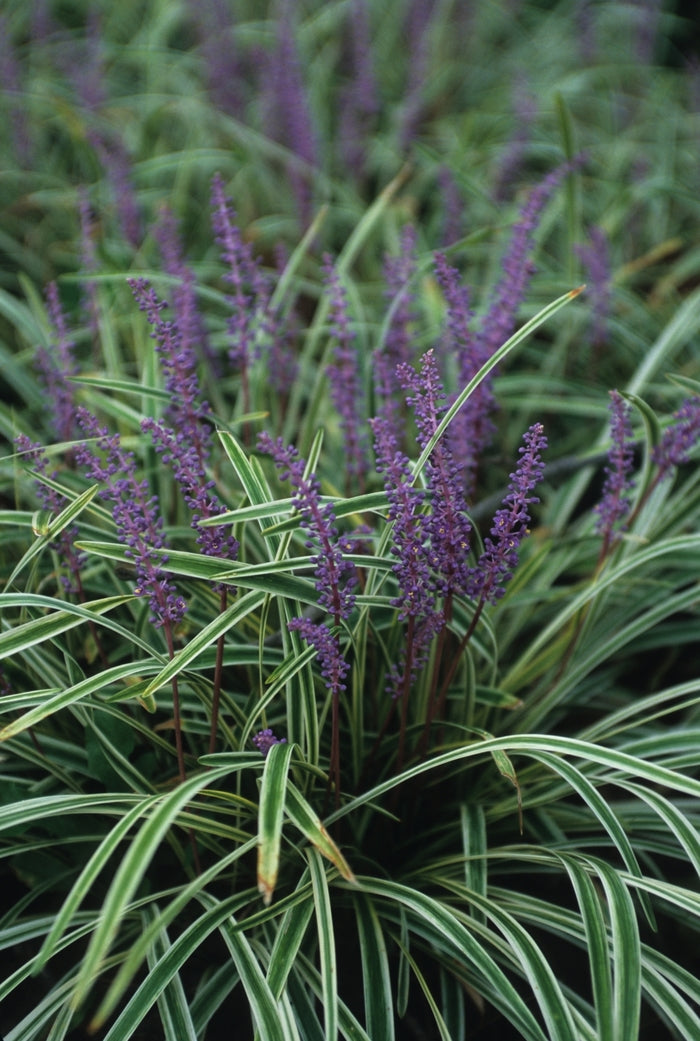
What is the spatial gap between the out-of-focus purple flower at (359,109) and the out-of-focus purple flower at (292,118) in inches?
10.3

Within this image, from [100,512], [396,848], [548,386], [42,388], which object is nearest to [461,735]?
[396,848]

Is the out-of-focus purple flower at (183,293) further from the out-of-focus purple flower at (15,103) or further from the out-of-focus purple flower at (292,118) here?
the out-of-focus purple flower at (15,103)

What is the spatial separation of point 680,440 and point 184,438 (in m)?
1.12

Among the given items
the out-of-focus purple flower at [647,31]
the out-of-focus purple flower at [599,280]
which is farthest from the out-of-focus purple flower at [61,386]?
the out-of-focus purple flower at [647,31]

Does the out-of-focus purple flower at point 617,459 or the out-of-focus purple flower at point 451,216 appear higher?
the out-of-focus purple flower at point 451,216

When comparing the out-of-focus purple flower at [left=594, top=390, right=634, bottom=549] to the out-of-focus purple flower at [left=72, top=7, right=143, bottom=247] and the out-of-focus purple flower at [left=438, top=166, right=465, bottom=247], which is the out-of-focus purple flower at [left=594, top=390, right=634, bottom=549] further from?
the out-of-focus purple flower at [left=72, top=7, right=143, bottom=247]

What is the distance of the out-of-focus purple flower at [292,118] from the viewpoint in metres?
3.52

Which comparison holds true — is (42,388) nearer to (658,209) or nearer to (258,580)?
(258,580)

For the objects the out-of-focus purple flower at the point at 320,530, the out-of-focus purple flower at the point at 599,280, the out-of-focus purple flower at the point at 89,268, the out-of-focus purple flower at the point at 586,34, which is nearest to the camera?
the out-of-focus purple flower at the point at 320,530

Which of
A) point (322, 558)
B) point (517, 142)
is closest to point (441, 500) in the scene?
point (322, 558)

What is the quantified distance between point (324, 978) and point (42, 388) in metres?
2.08

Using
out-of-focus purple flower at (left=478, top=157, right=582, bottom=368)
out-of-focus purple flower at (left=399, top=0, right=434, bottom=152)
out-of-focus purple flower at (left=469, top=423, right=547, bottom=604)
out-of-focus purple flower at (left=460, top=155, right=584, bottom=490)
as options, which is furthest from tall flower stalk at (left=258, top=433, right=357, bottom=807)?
out-of-focus purple flower at (left=399, top=0, right=434, bottom=152)

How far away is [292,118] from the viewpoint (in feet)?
12.3

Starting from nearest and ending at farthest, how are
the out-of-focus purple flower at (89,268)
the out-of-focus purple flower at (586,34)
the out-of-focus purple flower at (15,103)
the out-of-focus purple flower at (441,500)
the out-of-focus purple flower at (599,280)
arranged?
1. the out-of-focus purple flower at (441,500)
2. the out-of-focus purple flower at (89,268)
3. the out-of-focus purple flower at (599,280)
4. the out-of-focus purple flower at (15,103)
5. the out-of-focus purple flower at (586,34)
